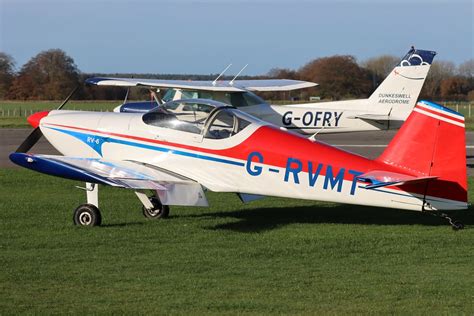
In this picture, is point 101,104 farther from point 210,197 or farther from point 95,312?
point 95,312

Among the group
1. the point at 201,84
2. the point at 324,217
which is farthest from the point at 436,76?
the point at 324,217

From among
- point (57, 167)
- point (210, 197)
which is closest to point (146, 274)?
point (57, 167)

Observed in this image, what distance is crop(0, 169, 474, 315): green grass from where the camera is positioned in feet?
23.0

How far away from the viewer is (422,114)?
9922mm

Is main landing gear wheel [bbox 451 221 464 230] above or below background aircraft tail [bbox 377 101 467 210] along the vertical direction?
below

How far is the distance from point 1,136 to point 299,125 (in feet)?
43.1

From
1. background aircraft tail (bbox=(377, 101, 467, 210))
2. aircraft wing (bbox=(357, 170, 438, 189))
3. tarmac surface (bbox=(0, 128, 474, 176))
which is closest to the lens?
aircraft wing (bbox=(357, 170, 438, 189))

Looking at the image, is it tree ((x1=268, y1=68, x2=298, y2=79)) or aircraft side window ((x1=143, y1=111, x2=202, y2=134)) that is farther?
tree ((x1=268, y1=68, x2=298, y2=79))

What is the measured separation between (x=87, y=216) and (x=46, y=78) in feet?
161

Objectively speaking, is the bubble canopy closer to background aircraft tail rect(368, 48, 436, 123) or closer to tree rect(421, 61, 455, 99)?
background aircraft tail rect(368, 48, 436, 123)

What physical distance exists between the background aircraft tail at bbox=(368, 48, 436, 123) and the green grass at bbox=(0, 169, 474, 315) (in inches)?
326

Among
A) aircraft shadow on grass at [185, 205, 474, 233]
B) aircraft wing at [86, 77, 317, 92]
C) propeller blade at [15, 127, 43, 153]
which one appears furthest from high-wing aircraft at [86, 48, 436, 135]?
aircraft shadow on grass at [185, 205, 474, 233]

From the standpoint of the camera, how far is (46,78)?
58.3m

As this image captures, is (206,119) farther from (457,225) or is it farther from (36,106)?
(36,106)
